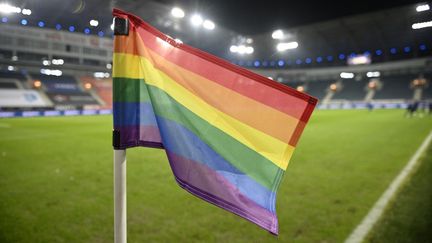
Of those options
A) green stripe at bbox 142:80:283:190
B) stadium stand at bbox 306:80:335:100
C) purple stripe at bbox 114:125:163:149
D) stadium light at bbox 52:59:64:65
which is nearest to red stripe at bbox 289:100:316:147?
green stripe at bbox 142:80:283:190

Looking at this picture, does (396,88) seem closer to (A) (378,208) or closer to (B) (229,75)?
(A) (378,208)

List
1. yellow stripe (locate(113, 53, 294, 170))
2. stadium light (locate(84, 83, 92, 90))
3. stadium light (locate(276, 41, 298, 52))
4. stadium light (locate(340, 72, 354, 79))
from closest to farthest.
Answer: yellow stripe (locate(113, 53, 294, 170)) < stadium light (locate(84, 83, 92, 90)) < stadium light (locate(276, 41, 298, 52)) < stadium light (locate(340, 72, 354, 79))

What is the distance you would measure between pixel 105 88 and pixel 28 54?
38.4 feet

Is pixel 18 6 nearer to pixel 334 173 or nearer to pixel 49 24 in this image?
pixel 334 173

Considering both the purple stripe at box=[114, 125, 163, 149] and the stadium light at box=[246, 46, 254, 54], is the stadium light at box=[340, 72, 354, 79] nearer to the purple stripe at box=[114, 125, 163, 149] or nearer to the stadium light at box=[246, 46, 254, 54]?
the stadium light at box=[246, 46, 254, 54]

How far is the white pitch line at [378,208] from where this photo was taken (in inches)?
155

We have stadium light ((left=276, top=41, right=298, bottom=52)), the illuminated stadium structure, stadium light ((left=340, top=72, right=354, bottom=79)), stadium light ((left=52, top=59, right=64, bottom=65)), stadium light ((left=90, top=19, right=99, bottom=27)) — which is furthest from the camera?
stadium light ((left=340, top=72, right=354, bottom=79))

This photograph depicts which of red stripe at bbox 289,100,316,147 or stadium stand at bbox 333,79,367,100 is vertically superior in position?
red stripe at bbox 289,100,316,147

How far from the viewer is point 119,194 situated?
6.60 feet

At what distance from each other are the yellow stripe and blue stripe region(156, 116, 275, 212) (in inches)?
7.3

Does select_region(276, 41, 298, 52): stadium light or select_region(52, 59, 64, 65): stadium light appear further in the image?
select_region(276, 41, 298, 52): stadium light

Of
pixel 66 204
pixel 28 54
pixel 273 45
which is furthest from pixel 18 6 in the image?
pixel 273 45

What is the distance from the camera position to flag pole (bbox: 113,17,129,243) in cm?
198

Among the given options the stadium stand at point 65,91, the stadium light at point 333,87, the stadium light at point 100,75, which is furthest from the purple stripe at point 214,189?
the stadium light at point 333,87
